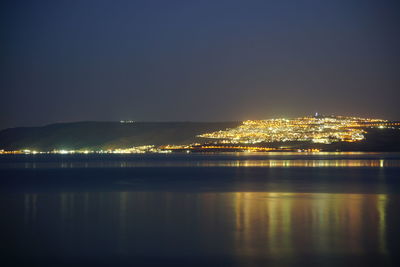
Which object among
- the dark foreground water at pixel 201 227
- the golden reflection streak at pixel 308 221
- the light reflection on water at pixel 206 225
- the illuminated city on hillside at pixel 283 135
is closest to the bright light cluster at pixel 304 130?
the illuminated city on hillside at pixel 283 135

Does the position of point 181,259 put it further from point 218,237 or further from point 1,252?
point 1,252

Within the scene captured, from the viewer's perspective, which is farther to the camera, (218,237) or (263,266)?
(218,237)

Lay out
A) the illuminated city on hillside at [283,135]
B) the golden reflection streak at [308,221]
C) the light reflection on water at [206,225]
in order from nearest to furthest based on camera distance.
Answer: the light reflection on water at [206,225], the golden reflection streak at [308,221], the illuminated city on hillside at [283,135]

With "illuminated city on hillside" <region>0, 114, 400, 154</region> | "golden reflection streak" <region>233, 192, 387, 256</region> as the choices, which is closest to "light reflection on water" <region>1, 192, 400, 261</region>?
"golden reflection streak" <region>233, 192, 387, 256</region>

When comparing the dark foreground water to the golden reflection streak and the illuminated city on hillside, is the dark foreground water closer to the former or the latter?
the golden reflection streak

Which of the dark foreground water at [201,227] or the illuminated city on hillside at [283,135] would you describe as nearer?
the dark foreground water at [201,227]

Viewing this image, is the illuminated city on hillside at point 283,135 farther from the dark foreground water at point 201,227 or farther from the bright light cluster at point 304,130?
the dark foreground water at point 201,227

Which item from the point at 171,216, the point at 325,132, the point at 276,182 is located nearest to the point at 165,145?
the point at 325,132
